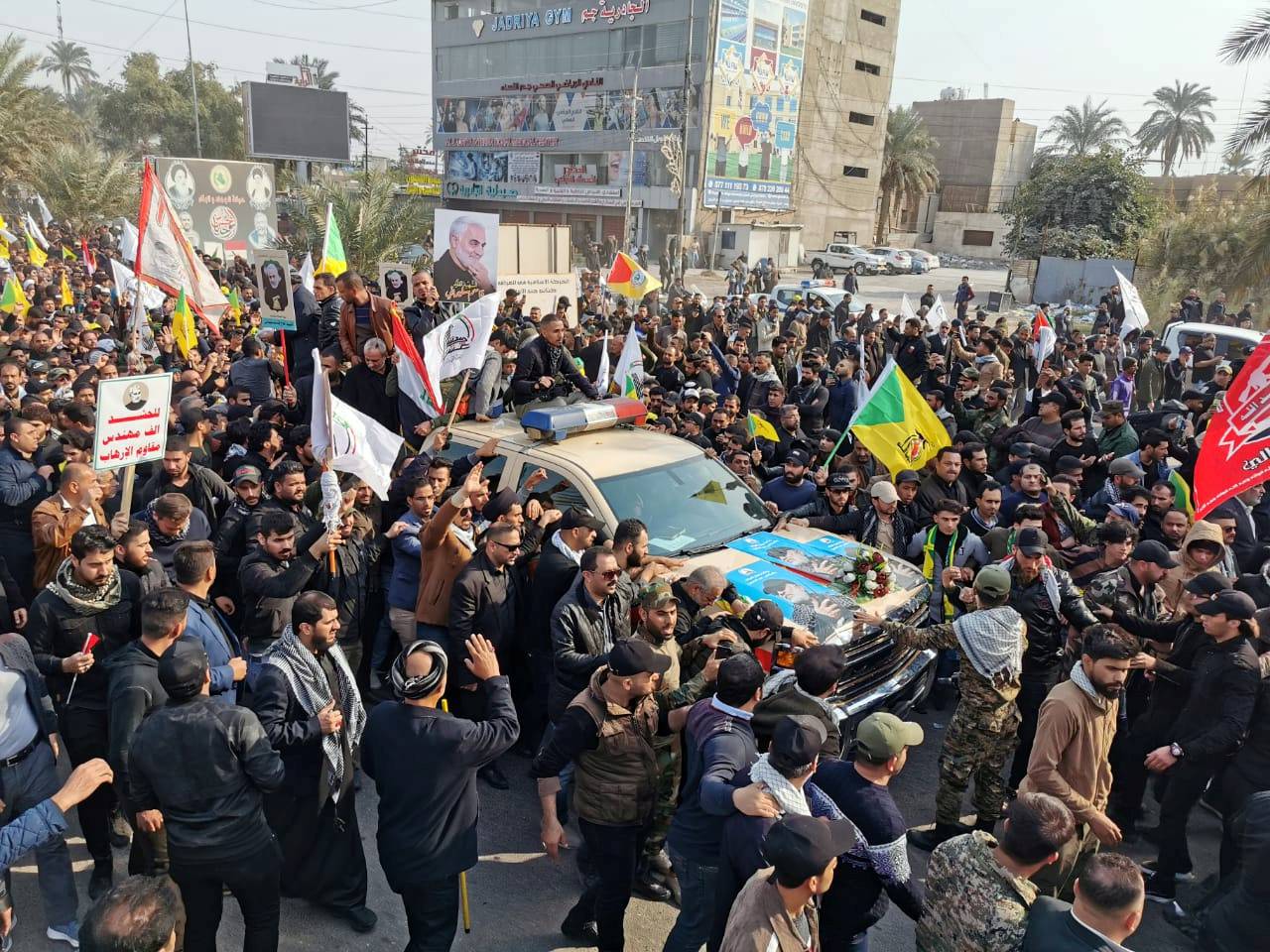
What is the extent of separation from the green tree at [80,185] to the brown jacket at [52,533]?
30.9m

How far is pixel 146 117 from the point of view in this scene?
6331 centimetres

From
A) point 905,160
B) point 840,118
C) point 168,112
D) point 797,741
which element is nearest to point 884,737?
point 797,741

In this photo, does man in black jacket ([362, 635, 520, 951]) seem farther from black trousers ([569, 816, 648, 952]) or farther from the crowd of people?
black trousers ([569, 816, 648, 952])

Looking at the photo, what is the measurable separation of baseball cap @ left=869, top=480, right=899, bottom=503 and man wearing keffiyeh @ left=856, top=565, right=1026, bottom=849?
1.79m

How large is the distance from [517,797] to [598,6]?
2109 inches

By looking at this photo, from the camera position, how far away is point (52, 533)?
536 cm

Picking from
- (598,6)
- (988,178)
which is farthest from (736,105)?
(988,178)

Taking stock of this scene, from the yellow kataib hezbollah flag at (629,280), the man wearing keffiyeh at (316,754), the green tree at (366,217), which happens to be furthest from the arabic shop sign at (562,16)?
the man wearing keffiyeh at (316,754)

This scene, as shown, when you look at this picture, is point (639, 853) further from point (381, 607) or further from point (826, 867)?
point (381, 607)

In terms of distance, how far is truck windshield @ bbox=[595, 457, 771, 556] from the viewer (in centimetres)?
605

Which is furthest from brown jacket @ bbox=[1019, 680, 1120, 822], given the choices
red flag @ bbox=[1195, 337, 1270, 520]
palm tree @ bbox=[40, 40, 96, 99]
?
palm tree @ bbox=[40, 40, 96, 99]

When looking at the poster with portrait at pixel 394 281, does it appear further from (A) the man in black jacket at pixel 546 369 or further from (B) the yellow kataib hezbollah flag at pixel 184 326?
(A) the man in black jacket at pixel 546 369

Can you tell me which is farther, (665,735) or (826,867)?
(665,735)

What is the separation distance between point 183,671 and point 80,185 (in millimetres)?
33713
